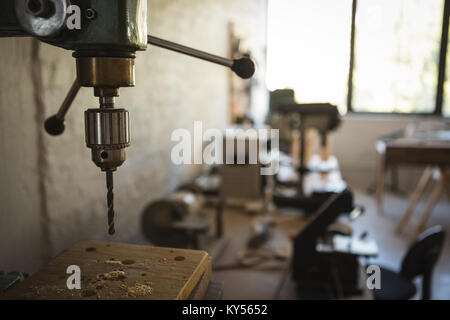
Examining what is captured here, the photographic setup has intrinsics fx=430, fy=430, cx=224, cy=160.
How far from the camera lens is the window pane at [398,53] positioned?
5.37 meters

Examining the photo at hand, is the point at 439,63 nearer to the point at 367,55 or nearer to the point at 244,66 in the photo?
the point at 367,55

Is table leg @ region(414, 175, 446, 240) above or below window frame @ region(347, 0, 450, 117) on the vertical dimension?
below

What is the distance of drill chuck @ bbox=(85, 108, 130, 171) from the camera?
64 centimetres

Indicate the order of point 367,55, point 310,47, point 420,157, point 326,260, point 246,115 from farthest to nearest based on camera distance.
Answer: point 367,55 → point 310,47 → point 246,115 → point 420,157 → point 326,260

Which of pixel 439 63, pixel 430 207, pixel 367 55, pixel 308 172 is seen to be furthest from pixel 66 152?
pixel 439 63

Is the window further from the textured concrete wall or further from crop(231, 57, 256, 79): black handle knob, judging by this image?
crop(231, 57, 256, 79): black handle knob

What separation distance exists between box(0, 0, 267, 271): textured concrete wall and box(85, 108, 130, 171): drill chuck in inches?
22.4

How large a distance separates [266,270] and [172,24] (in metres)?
1.58

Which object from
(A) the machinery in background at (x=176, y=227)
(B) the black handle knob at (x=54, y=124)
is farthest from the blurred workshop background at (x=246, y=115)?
(B) the black handle knob at (x=54, y=124)

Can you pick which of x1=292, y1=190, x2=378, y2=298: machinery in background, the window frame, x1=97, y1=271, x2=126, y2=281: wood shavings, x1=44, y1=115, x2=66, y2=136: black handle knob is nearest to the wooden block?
x1=97, y1=271, x2=126, y2=281: wood shavings

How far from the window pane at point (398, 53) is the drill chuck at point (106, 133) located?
5.37 metres

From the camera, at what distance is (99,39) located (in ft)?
2.04

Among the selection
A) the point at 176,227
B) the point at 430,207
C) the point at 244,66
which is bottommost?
the point at 430,207

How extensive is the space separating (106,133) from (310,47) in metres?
5.01
